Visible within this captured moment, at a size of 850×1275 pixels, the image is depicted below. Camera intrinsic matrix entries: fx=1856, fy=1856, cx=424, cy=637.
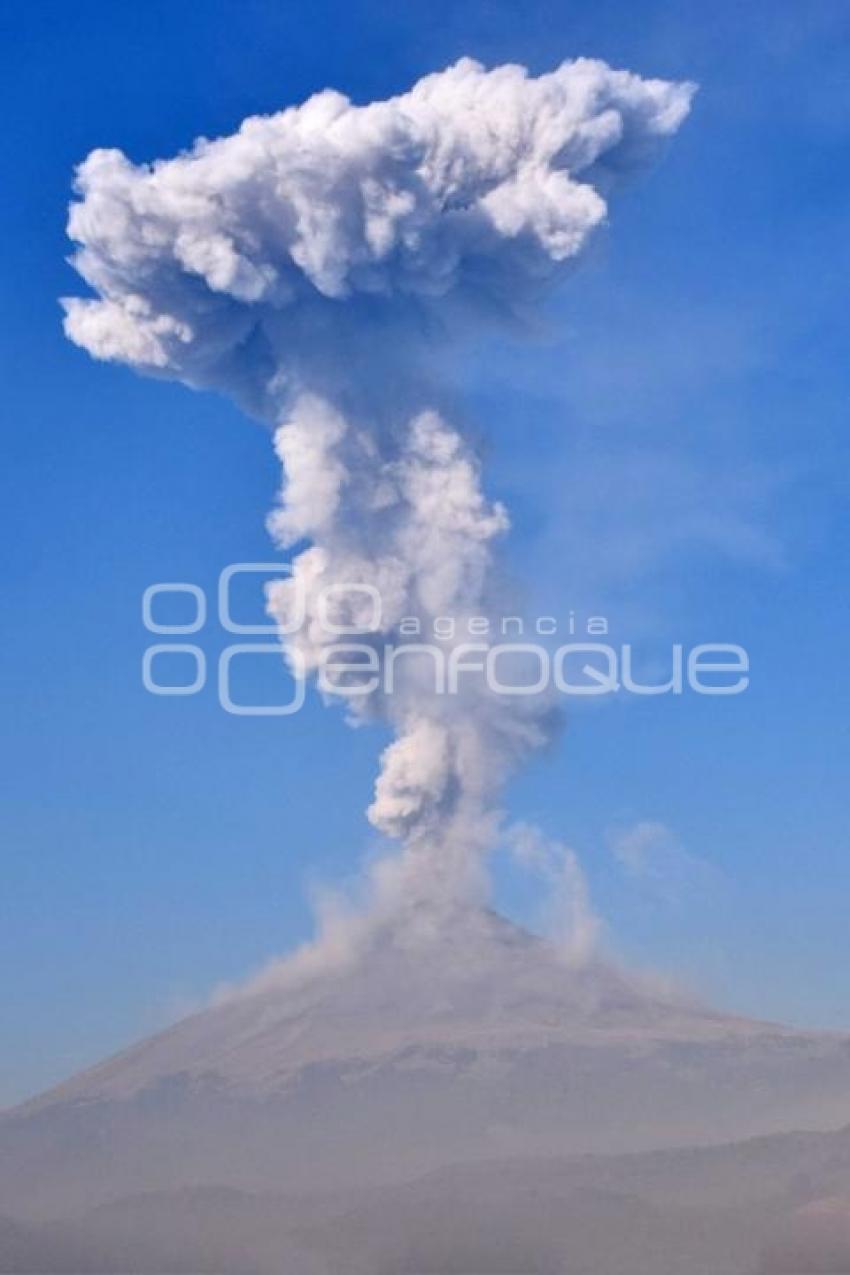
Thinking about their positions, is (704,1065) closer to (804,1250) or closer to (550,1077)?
(550,1077)

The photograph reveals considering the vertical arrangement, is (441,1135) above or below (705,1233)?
above

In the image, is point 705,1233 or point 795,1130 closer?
point 705,1233

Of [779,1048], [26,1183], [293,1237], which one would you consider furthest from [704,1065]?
[26,1183]

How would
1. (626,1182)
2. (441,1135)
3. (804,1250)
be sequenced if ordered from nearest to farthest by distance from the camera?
(804,1250) → (626,1182) → (441,1135)

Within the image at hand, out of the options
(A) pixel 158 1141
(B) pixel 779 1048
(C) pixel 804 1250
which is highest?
(B) pixel 779 1048

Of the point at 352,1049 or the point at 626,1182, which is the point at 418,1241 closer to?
the point at 626,1182

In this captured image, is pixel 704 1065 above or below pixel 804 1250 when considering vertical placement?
above

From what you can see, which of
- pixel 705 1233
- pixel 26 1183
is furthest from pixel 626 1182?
pixel 26 1183

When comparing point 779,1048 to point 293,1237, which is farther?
point 779,1048

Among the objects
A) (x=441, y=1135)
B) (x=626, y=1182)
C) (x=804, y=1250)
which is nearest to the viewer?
(x=804, y=1250)
